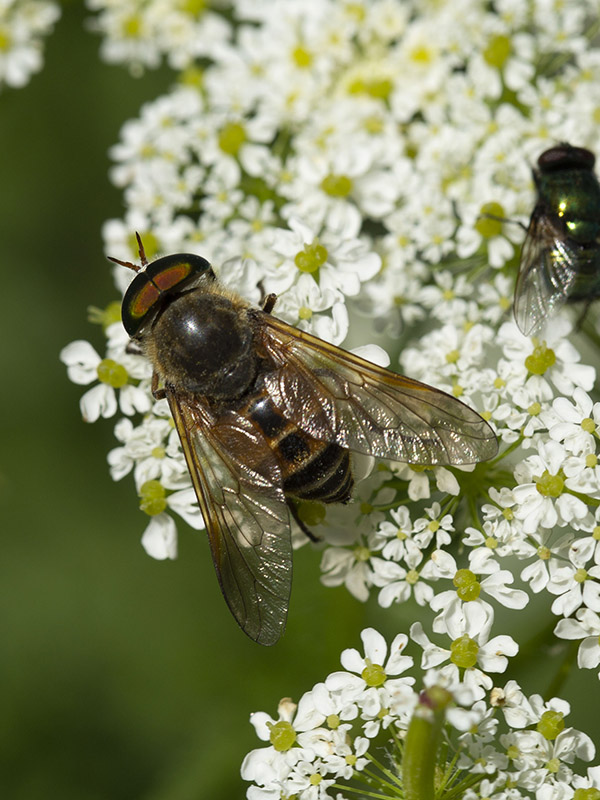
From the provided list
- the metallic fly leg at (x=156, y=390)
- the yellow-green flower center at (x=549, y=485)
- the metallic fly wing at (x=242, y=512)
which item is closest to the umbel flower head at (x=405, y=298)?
the yellow-green flower center at (x=549, y=485)

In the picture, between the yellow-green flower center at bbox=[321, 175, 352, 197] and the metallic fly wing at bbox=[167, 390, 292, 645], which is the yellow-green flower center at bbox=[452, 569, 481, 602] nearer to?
the metallic fly wing at bbox=[167, 390, 292, 645]

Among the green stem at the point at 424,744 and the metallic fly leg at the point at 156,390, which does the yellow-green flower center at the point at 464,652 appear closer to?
the green stem at the point at 424,744

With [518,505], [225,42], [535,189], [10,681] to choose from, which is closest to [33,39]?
[225,42]

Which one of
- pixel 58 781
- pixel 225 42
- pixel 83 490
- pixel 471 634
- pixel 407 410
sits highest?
pixel 225 42

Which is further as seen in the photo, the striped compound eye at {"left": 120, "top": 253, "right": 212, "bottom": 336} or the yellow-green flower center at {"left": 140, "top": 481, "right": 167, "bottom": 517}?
the yellow-green flower center at {"left": 140, "top": 481, "right": 167, "bottom": 517}

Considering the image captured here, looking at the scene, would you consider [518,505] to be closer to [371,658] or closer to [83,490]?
[371,658]

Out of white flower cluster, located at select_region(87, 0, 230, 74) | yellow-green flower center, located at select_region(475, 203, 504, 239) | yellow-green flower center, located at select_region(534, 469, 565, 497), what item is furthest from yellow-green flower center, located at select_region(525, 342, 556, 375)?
white flower cluster, located at select_region(87, 0, 230, 74)

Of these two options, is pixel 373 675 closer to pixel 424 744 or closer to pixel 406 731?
pixel 406 731
